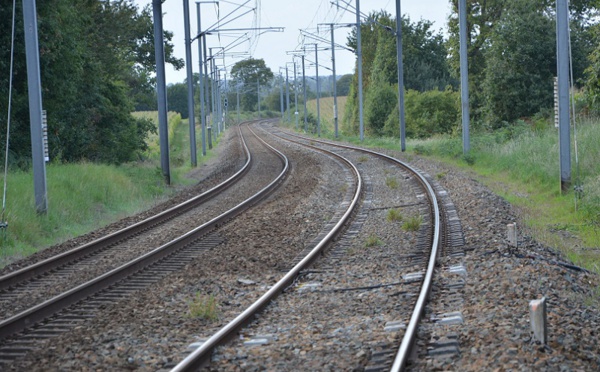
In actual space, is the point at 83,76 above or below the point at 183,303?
above

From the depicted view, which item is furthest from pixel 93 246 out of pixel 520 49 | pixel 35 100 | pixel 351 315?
pixel 520 49

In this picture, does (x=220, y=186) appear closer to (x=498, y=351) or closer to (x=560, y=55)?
(x=560, y=55)

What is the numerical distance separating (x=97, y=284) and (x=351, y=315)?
3605mm

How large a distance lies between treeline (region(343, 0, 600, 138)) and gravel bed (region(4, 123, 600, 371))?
49.1ft

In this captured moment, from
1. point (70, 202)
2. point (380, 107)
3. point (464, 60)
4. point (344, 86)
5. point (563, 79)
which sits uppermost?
point (344, 86)

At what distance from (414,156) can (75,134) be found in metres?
14.6

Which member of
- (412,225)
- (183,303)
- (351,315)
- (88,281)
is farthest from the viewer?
(412,225)

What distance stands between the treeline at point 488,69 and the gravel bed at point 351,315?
49.1 feet

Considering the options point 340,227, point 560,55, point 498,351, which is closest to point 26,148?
point 340,227

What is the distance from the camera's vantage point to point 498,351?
650 cm

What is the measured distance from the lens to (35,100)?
16.2 m

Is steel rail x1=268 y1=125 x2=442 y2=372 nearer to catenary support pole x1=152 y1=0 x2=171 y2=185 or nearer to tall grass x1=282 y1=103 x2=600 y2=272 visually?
tall grass x1=282 y1=103 x2=600 y2=272

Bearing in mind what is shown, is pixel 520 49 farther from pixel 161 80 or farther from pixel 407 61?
pixel 407 61

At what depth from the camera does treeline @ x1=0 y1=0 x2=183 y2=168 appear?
22.8 metres
